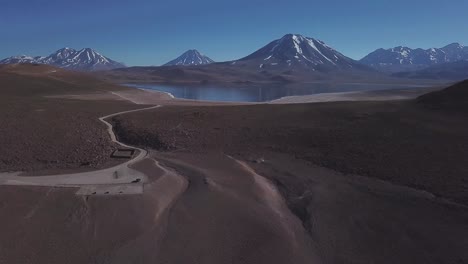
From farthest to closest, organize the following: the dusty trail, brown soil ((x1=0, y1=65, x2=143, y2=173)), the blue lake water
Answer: the blue lake water, brown soil ((x1=0, y1=65, x2=143, y2=173)), the dusty trail

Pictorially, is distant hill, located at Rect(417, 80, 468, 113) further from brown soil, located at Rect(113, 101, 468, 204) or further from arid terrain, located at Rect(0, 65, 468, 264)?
brown soil, located at Rect(113, 101, 468, 204)

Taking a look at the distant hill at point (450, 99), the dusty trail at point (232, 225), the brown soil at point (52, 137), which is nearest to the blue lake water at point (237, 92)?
the brown soil at point (52, 137)

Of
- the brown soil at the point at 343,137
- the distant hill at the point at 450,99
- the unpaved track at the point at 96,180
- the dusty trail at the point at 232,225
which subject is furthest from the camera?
the distant hill at the point at 450,99

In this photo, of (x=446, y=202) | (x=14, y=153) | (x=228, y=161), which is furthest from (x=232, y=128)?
(x=446, y=202)

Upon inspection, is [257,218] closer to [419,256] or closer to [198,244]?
[198,244]

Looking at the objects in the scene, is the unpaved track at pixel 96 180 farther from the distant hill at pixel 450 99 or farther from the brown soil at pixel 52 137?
the distant hill at pixel 450 99

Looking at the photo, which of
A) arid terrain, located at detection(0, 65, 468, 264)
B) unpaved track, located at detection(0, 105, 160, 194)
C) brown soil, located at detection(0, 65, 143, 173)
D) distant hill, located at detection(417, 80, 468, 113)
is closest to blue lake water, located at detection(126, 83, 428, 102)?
brown soil, located at detection(0, 65, 143, 173)

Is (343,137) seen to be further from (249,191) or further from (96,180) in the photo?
(96,180)

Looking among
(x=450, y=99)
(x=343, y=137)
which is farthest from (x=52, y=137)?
(x=450, y=99)

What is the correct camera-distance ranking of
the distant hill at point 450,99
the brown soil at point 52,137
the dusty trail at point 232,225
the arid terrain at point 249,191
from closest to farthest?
the dusty trail at point 232,225, the arid terrain at point 249,191, the brown soil at point 52,137, the distant hill at point 450,99

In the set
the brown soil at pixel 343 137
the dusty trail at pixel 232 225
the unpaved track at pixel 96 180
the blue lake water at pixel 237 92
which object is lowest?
the blue lake water at pixel 237 92
